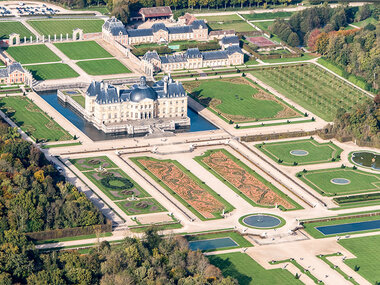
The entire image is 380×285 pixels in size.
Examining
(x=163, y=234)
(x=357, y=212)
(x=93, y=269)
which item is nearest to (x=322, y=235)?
(x=357, y=212)

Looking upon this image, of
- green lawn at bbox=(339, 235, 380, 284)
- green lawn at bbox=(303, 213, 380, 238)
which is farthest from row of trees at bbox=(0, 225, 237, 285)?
green lawn at bbox=(303, 213, 380, 238)

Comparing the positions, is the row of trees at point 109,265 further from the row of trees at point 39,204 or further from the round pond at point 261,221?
the round pond at point 261,221

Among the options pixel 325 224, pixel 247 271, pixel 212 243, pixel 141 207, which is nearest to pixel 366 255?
pixel 325 224

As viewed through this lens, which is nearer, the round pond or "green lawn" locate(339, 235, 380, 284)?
"green lawn" locate(339, 235, 380, 284)

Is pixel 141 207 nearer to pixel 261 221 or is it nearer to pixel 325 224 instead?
pixel 261 221

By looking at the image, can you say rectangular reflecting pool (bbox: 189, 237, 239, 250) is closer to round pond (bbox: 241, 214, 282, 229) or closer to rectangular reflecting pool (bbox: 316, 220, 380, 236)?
round pond (bbox: 241, 214, 282, 229)
